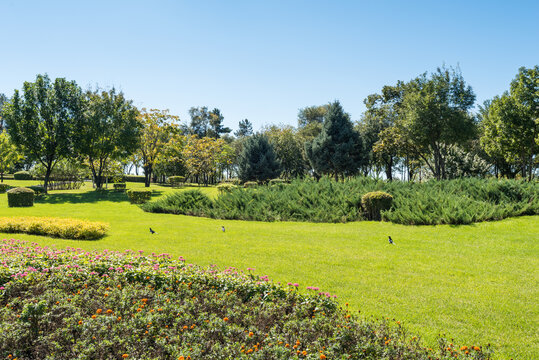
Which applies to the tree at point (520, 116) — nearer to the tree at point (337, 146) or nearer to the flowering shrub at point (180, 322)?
the tree at point (337, 146)

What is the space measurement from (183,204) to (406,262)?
13040mm

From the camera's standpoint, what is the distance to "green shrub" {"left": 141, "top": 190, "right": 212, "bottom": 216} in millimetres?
17309

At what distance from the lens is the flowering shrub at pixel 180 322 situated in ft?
11.8

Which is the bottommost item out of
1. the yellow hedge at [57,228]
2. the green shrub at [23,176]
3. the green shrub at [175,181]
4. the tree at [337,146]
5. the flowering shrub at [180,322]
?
the flowering shrub at [180,322]

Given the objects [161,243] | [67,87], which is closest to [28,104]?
[67,87]

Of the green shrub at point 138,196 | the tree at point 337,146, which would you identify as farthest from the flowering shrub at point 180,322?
the tree at point 337,146

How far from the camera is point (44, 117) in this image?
29.0 meters

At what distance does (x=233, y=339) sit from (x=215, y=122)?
2977 inches

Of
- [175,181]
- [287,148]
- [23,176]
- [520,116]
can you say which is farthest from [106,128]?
[520,116]

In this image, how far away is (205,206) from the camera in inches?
682

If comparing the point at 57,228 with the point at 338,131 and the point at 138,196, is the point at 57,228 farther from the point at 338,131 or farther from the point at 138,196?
the point at 338,131

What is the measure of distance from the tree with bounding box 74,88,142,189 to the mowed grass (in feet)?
64.5

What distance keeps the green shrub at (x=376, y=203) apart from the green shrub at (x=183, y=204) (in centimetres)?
776

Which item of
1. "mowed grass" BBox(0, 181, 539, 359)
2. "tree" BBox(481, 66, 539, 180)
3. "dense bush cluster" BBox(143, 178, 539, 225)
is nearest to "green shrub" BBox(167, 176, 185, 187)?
"dense bush cluster" BBox(143, 178, 539, 225)
